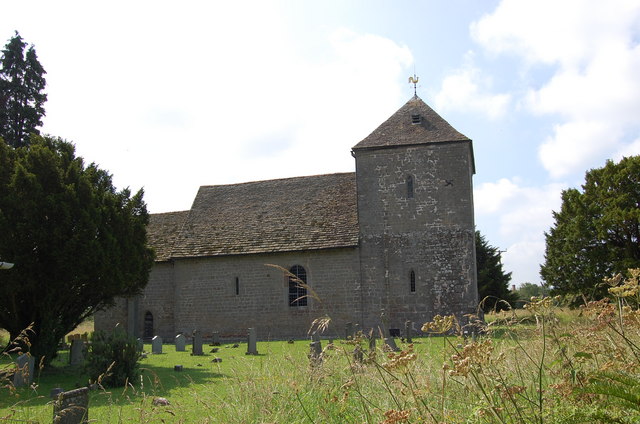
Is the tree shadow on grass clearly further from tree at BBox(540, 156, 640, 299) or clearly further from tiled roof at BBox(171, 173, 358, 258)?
tree at BBox(540, 156, 640, 299)

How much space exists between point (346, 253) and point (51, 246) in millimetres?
13564

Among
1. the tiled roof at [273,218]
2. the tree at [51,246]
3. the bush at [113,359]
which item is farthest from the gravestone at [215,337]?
the bush at [113,359]

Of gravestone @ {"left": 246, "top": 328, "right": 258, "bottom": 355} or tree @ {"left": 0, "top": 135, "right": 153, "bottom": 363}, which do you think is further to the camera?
gravestone @ {"left": 246, "top": 328, "right": 258, "bottom": 355}

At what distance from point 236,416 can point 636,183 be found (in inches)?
1208

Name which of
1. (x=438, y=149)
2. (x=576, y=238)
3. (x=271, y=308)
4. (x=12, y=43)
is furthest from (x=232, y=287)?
(x=576, y=238)

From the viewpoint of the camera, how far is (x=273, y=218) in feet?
91.2

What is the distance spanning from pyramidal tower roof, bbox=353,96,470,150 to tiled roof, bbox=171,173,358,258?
10.3 ft

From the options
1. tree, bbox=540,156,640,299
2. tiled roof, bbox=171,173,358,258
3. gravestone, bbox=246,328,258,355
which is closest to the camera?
gravestone, bbox=246,328,258,355

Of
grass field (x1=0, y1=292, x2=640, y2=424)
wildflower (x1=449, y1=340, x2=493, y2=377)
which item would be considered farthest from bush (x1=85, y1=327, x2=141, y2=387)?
wildflower (x1=449, y1=340, x2=493, y2=377)

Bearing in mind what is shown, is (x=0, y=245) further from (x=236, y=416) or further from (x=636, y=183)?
(x=636, y=183)

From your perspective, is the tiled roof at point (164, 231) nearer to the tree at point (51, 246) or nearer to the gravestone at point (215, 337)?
the gravestone at point (215, 337)

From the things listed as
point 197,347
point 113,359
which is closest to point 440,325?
point 113,359

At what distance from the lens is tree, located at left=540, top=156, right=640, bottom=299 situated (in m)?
29.9

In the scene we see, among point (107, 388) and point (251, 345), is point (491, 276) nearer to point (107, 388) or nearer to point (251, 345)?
point (251, 345)
